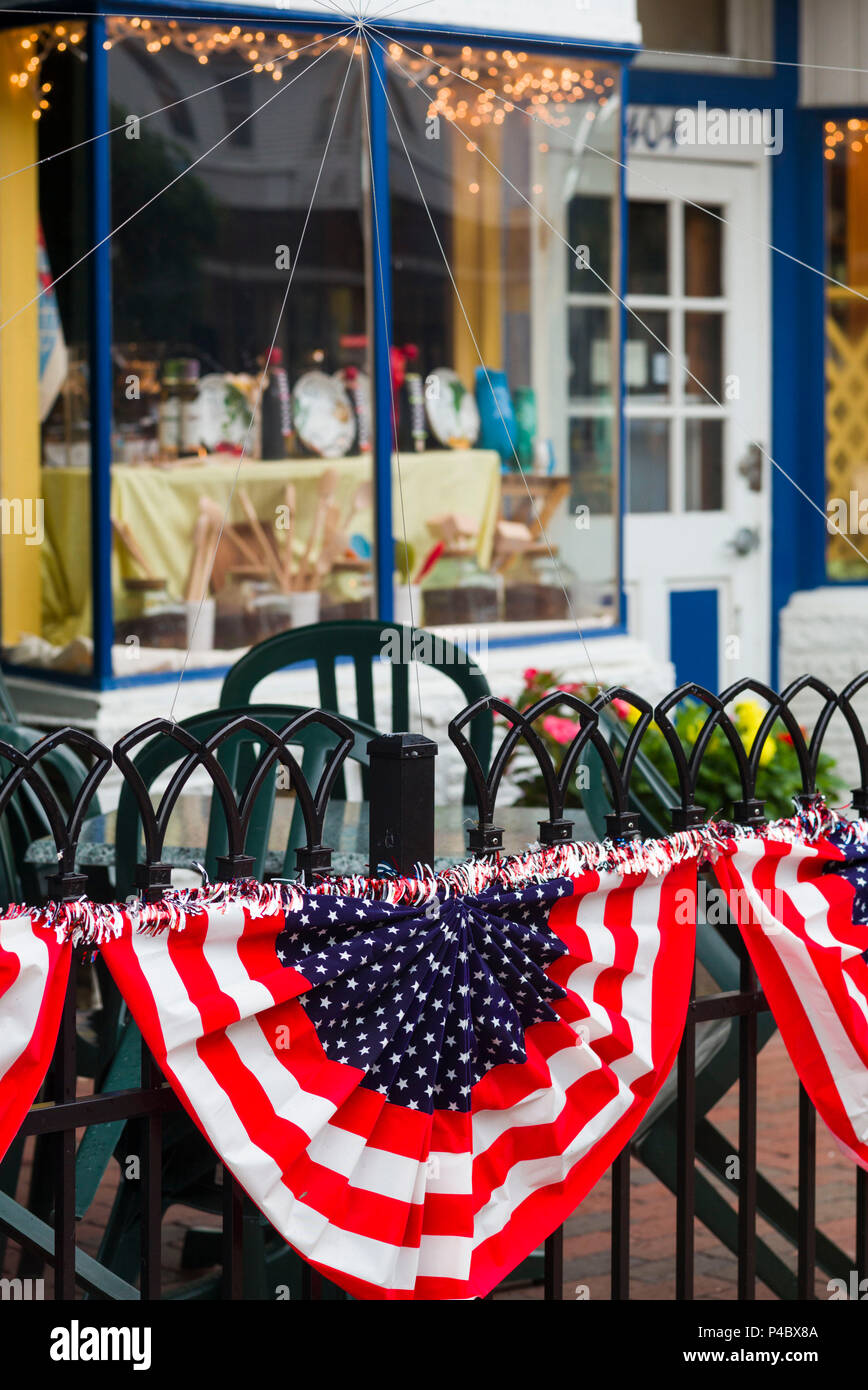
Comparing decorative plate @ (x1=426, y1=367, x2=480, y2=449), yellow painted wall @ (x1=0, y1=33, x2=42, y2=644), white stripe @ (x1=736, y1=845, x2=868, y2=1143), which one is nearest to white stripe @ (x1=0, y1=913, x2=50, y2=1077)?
white stripe @ (x1=736, y1=845, x2=868, y2=1143)

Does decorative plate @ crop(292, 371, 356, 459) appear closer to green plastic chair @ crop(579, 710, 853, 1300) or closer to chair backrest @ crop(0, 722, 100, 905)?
chair backrest @ crop(0, 722, 100, 905)

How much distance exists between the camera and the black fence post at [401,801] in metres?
2.19

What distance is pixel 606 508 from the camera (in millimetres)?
6344

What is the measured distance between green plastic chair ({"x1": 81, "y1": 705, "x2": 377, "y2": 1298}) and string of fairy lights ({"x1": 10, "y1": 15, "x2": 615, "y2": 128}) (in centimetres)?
268

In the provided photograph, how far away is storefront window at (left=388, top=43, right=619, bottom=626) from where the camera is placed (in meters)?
5.92

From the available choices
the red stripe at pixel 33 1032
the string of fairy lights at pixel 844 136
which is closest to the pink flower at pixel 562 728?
the red stripe at pixel 33 1032

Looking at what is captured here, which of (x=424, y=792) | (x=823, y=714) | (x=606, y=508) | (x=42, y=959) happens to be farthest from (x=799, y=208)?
(x=42, y=959)

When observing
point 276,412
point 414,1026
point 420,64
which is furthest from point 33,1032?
point 420,64

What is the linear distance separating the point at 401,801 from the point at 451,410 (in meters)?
4.10

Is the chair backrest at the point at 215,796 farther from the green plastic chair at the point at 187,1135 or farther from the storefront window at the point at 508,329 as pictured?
the storefront window at the point at 508,329

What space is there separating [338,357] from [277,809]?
237 centimetres

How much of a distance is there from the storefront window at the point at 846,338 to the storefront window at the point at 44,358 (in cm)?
358
